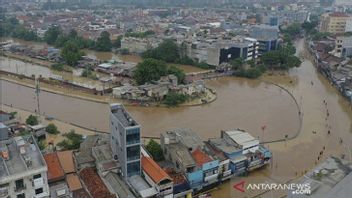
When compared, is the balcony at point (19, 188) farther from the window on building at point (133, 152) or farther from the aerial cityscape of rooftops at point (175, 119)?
the window on building at point (133, 152)

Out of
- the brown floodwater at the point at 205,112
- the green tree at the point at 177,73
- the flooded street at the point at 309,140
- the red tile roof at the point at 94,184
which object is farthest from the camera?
the green tree at the point at 177,73

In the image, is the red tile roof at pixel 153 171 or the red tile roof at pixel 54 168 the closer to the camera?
the red tile roof at pixel 153 171

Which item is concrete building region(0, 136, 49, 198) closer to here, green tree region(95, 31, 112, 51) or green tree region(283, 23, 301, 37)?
green tree region(95, 31, 112, 51)

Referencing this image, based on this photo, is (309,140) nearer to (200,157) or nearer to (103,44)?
(200,157)

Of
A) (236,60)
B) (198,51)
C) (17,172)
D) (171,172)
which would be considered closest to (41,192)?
(17,172)

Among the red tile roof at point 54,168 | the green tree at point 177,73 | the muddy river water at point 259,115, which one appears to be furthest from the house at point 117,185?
the green tree at point 177,73

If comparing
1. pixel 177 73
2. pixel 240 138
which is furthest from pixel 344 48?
pixel 240 138
